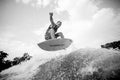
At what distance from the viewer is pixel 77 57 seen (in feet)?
23.6

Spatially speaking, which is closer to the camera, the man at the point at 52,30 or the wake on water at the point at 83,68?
the wake on water at the point at 83,68

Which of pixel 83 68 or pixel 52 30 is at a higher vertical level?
pixel 52 30

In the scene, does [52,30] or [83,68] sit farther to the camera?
[52,30]

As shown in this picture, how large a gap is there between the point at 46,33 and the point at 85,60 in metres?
3.64

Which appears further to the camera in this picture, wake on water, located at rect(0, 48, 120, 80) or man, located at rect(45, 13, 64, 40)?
man, located at rect(45, 13, 64, 40)

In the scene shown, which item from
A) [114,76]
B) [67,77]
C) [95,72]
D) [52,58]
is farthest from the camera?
[52,58]

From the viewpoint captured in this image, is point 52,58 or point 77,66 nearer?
point 77,66

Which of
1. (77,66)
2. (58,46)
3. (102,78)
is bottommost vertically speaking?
(102,78)

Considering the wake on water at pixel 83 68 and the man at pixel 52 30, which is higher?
the man at pixel 52 30

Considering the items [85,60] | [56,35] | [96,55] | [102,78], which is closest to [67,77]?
[85,60]

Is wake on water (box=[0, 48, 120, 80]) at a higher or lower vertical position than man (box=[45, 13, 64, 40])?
lower

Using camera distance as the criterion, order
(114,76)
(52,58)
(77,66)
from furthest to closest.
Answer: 1. (52,58)
2. (77,66)
3. (114,76)

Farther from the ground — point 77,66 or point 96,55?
point 96,55

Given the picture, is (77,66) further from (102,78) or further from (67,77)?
(102,78)
